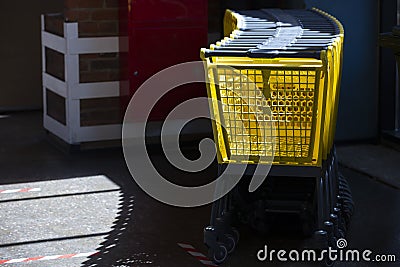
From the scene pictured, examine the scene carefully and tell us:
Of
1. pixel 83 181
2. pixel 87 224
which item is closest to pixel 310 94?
pixel 87 224

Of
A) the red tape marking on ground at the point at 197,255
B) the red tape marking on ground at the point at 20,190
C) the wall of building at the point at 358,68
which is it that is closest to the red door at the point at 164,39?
the wall of building at the point at 358,68

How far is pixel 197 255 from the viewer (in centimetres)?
606

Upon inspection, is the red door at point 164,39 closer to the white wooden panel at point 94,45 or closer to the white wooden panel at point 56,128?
the white wooden panel at point 94,45

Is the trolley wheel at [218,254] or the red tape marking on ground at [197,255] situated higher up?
the trolley wheel at [218,254]

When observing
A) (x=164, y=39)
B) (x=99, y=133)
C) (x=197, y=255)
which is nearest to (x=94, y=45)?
(x=164, y=39)

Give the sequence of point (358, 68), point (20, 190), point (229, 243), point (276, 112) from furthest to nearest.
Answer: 1. point (358, 68)
2. point (20, 190)
3. point (229, 243)
4. point (276, 112)

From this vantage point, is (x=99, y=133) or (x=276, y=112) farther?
(x=99, y=133)

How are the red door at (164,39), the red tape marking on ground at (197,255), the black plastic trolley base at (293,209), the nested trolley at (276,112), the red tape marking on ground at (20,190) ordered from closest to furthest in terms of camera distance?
the nested trolley at (276,112), the black plastic trolley base at (293,209), the red tape marking on ground at (197,255), the red tape marking on ground at (20,190), the red door at (164,39)

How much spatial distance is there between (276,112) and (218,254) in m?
0.99

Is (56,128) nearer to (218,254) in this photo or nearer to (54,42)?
(54,42)

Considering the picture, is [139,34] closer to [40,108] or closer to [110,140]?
[110,140]

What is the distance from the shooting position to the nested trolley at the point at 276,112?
18.4 ft

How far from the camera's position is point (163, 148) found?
8.80m

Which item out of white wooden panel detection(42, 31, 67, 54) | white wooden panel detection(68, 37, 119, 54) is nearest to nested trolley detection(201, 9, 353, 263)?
white wooden panel detection(68, 37, 119, 54)
